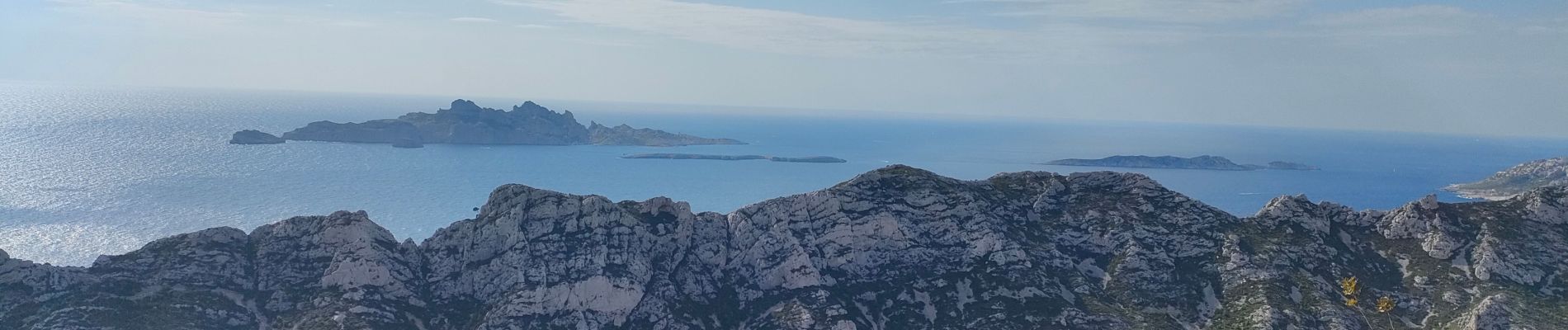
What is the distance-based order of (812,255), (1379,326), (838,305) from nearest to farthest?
(1379,326), (838,305), (812,255)

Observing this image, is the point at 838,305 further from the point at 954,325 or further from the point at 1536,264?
the point at 1536,264

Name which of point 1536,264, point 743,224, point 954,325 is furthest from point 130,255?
point 1536,264

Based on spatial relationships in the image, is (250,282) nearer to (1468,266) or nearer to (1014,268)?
(1014,268)

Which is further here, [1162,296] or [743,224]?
[743,224]

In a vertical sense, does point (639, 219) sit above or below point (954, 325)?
above

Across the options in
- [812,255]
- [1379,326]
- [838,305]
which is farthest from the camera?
[812,255]

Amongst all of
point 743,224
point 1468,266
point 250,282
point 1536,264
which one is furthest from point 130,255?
point 1536,264
